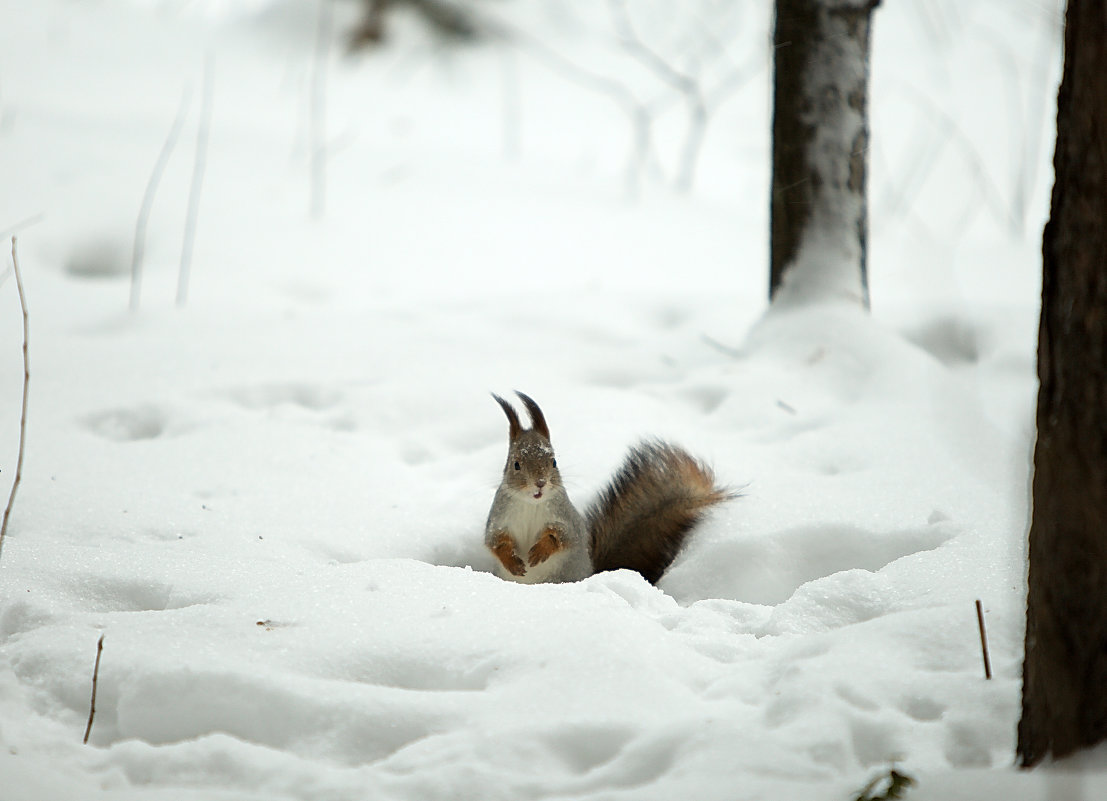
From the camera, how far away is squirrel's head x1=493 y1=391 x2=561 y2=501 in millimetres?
2574

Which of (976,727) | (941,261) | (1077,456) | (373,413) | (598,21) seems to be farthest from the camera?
(598,21)

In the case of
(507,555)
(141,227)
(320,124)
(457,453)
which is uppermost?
(320,124)

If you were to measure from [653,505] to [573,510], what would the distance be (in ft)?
0.78

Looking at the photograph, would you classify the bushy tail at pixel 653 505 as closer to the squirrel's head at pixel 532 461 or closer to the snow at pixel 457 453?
the snow at pixel 457 453

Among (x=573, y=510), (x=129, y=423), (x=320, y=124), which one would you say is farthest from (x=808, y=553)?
(x=320, y=124)

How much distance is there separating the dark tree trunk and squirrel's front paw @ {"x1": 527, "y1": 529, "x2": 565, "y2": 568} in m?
1.55

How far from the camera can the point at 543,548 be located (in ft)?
8.52

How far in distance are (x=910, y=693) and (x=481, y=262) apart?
409cm

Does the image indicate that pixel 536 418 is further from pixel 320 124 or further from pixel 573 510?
pixel 320 124

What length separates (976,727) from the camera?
4.41ft

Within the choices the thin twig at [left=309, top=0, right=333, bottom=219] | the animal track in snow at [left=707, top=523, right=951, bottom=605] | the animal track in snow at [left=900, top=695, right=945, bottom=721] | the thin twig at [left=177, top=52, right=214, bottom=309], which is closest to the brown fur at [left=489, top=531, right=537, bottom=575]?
the animal track in snow at [left=707, top=523, right=951, bottom=605]

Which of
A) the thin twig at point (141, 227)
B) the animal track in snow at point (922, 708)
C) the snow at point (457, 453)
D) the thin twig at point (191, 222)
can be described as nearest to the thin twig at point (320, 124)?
the snow at point (457, 453)

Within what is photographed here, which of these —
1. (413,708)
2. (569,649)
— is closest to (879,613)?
(569,649)

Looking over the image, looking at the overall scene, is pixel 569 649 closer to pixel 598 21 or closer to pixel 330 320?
pixel 330 320
